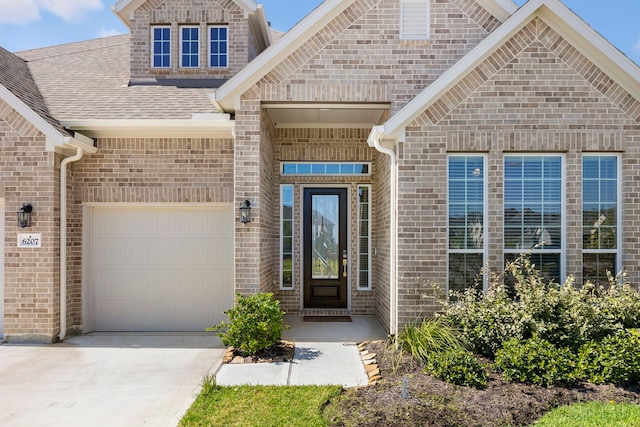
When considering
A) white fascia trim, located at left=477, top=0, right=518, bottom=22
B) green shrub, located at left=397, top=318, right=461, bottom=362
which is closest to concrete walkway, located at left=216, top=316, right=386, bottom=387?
green shrub, located at left=397, top=318, right=461, bottom=362

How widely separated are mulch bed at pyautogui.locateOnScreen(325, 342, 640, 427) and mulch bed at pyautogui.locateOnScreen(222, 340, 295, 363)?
4.70 feet

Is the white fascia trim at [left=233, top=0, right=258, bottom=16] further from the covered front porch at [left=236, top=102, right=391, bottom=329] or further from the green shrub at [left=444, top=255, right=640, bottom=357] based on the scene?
the green shrub at [left=444, top=255, right=640, bottom=357]

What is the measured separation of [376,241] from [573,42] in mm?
4712

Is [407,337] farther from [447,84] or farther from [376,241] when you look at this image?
[447,84]

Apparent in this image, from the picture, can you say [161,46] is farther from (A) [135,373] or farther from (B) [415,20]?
(A) [135,373]

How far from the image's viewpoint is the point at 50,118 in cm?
725

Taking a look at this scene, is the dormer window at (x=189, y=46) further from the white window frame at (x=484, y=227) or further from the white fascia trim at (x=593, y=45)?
the white fascia trim at (x=593, y=45)

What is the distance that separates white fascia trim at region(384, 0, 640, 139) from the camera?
6.20 meters

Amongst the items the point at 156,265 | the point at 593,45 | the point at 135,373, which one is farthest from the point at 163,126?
the point at 593,45

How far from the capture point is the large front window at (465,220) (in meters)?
6.56

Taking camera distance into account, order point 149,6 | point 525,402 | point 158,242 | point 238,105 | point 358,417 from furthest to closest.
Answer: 1. point 149,6
2. point 158,242
3. point 238,105
4. point 525,402
5. point 358,417

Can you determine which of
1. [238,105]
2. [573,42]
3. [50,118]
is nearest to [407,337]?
[238,105]

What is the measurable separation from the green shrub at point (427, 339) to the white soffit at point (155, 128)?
4291mm

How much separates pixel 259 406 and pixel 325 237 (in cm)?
479
